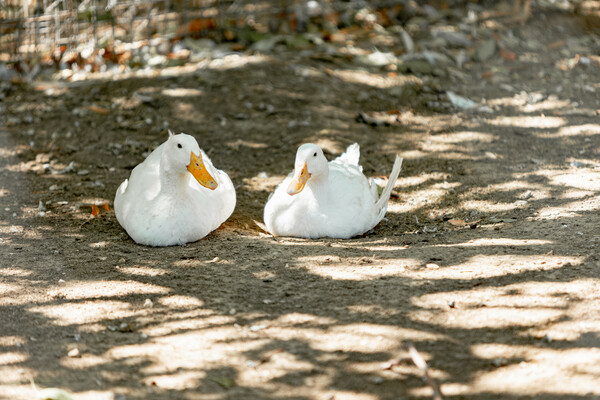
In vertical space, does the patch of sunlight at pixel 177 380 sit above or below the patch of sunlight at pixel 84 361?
above

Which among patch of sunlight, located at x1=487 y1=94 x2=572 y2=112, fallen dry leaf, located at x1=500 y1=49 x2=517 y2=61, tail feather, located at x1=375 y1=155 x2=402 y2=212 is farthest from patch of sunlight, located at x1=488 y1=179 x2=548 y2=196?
fallen dry leaf, located at x1=500 y1=49 x2=517 y2=61

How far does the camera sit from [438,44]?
8547mm

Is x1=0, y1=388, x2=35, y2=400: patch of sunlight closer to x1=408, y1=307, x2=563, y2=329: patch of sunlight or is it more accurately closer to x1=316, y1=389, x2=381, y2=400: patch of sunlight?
x1=316, y1=389, x2=381, y2=400: patch of sunlight

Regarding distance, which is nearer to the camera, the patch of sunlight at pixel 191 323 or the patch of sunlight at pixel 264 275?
the patch of sunlight at pixel 191 323

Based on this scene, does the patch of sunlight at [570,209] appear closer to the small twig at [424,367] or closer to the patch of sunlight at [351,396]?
the small twig at [424,367]

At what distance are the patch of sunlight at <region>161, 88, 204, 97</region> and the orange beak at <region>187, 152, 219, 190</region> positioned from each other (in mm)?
2784

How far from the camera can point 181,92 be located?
7.20 metres

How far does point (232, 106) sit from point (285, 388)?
460 cm

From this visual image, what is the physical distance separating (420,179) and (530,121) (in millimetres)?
1756

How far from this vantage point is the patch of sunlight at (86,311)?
3.39 meters

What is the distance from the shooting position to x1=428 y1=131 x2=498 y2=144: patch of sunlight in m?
6.50

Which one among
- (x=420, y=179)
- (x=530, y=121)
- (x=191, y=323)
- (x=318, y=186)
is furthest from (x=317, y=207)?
(x=530, y=121)

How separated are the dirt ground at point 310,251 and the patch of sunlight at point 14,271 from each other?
0.06 feet

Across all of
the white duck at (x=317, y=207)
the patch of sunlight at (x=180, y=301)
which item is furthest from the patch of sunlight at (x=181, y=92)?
the patch of sunlight at (x=180, y=301)
